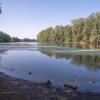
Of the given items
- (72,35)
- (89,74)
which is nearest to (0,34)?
(72,35)

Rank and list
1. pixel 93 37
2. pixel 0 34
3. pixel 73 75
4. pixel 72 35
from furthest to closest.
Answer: pixel 0 34 < pixel 72 35 < pixel 93 37 < pixel 73 75

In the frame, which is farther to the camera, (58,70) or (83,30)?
(83,30)

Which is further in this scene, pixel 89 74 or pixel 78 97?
pixel 89 74

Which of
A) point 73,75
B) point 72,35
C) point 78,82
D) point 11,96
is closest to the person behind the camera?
point 11,96

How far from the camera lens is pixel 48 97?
46.4ft

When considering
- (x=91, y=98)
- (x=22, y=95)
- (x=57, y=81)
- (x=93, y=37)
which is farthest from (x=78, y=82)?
(x=93, y=37)

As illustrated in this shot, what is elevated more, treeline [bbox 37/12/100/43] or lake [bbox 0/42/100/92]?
treeline [bbox 37/12/100/43]

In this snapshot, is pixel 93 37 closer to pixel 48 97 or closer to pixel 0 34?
pixel 0 34

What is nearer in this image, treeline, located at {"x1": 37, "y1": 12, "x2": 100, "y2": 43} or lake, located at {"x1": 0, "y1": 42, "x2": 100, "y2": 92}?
lake, located at {"x1": 0, "y1": 42, "x2": 100, "y2": 92}

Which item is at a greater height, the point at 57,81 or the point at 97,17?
the point at 97,17

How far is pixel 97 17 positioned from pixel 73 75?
4896 inches

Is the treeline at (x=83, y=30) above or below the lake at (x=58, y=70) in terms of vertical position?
above

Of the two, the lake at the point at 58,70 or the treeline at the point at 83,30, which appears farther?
the treeline at the point at 83,30

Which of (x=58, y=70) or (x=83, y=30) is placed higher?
(x=83, y=30)
